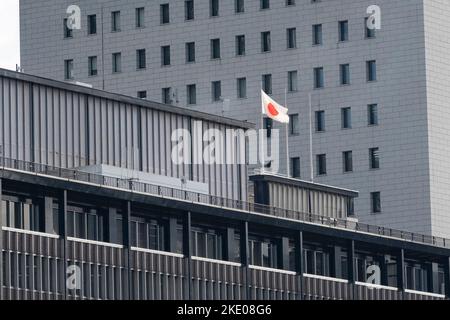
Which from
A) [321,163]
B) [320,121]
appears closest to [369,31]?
[320,121]

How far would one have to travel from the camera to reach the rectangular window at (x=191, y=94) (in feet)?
539

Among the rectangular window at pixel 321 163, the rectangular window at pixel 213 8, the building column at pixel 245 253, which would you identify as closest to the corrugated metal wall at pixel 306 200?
the building column at pixel 245 253

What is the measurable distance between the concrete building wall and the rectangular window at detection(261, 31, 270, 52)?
0.35 m

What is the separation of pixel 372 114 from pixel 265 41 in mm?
11292

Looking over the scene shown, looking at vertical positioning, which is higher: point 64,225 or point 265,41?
point 265,41

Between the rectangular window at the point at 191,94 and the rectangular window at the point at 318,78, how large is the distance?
1026cm

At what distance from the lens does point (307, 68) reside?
16125 cm

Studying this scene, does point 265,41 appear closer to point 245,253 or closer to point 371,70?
point 371,70

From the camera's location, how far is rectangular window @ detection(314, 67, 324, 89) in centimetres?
16062

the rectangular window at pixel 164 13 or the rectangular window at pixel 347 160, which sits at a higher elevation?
the rectangular window at pixel 164 13

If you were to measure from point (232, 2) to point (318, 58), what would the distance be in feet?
30.8

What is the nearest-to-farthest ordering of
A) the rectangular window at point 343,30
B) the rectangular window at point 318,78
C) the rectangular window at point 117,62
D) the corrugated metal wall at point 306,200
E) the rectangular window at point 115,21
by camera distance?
1. the corrugated metal wall at point 306,200
2. the rectangular window at point 343,30
3. the rectangular window at point 318,78
4. the rectangular window at point 117,62
5. the rectangular window at point 115,21

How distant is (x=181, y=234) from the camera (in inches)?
4478

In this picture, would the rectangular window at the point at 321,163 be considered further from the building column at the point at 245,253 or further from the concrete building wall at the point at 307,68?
the building column at the point at 245,253
